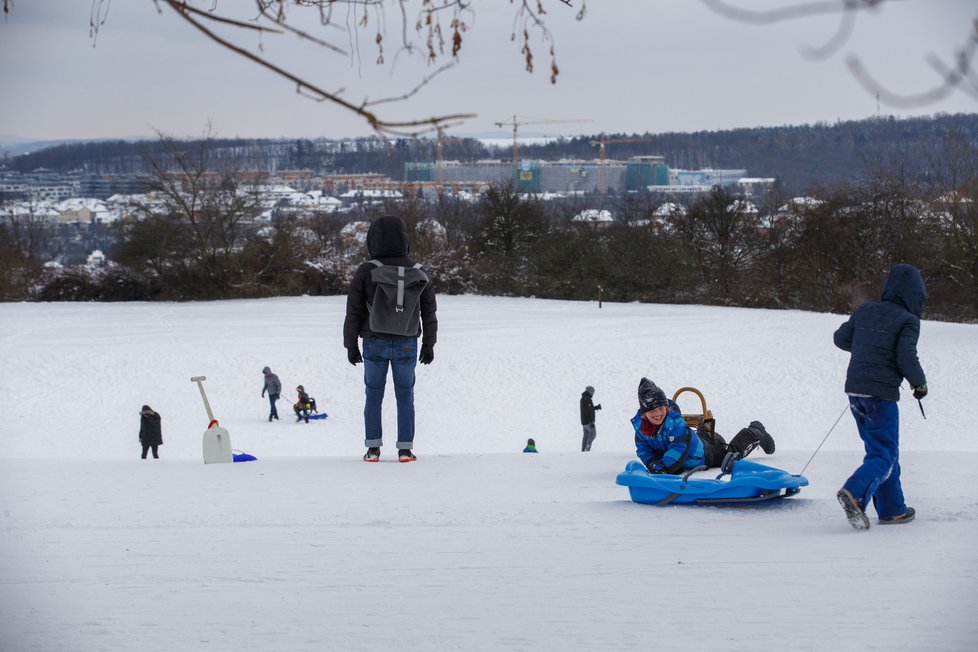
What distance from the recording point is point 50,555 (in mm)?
5234

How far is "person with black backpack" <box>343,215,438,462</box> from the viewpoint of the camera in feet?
24.3

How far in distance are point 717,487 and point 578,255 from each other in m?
41.5

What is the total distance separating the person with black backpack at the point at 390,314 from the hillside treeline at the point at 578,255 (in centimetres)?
3708

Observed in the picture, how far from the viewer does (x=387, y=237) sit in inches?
295

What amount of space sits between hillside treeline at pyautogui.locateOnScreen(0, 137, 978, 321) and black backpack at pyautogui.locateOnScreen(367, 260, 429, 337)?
37.2 metres

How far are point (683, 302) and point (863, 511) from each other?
40063 mm

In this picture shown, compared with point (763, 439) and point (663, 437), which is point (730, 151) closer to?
point (763, 439)

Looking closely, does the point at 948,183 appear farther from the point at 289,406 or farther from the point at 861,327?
the point at 861,327

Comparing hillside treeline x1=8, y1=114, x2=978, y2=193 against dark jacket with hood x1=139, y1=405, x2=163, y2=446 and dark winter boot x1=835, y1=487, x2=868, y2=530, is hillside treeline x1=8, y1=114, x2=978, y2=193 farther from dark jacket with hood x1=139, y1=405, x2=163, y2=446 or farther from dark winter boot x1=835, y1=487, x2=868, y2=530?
dark jacket with hood x1=139, y1=405, x2=163, y2=446

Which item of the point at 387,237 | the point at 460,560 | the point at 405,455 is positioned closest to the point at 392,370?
the point at 405,455

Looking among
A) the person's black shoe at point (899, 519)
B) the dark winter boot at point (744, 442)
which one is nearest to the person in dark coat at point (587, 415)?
the dark winter boot at point (744, 442)

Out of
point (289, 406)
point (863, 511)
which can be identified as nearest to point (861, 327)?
point (863, 511)

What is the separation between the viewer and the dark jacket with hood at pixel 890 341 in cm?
543

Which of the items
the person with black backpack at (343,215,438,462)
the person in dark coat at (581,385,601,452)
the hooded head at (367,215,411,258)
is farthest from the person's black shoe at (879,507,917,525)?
the person in dark coat at (581,385,601,452)
